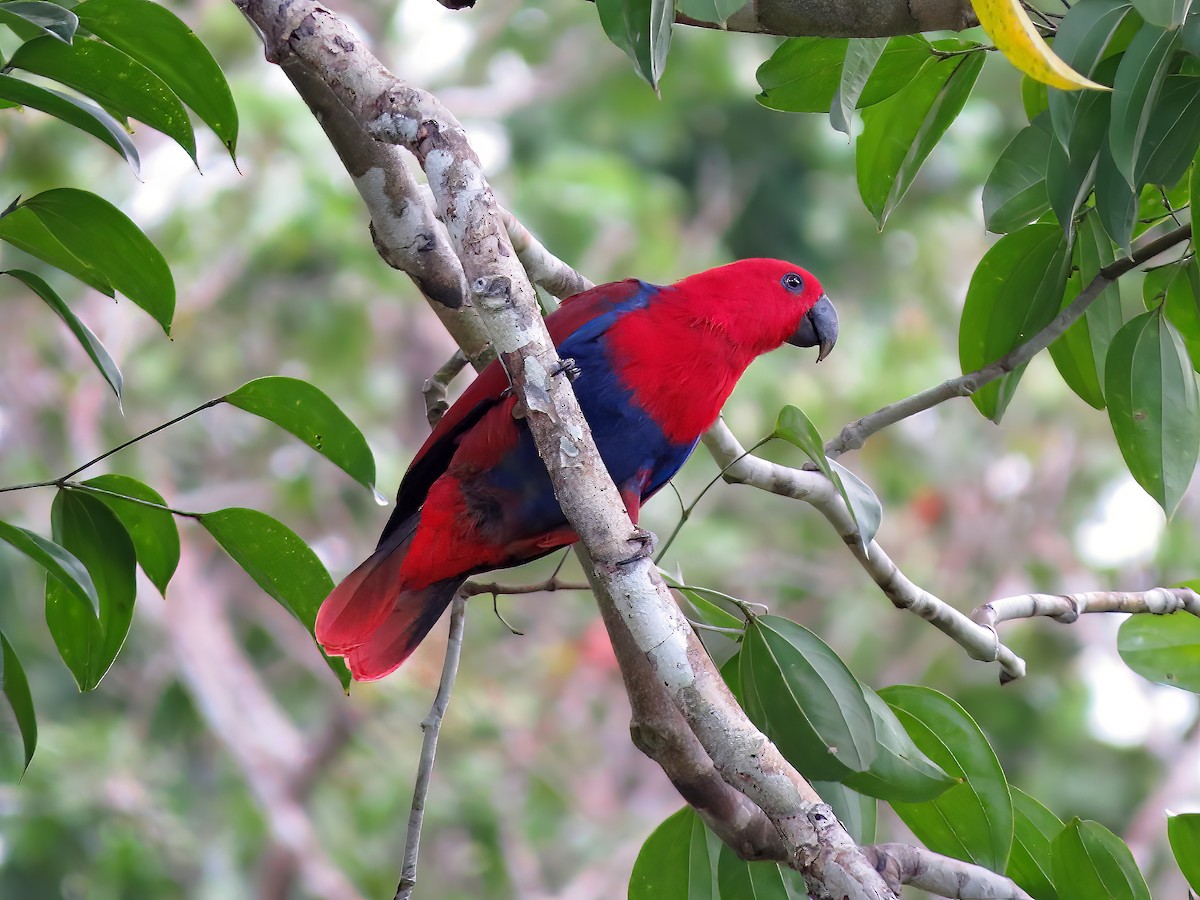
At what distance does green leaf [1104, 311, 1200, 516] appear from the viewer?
1.64 meters

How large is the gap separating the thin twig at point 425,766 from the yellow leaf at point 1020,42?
4.11ft

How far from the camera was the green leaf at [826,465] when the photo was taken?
58.8 inches

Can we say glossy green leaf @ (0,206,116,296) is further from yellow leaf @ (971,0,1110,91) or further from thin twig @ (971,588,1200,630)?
thin twig @ (971,588,1200,630)

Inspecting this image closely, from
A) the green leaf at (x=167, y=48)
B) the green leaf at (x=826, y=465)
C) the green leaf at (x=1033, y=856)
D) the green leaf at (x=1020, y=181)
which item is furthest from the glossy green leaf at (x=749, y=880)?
the green leaf at (x=167, y=48)

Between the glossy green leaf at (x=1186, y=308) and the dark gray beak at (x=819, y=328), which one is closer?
the glossy green leaf at (x=1186, y=308)

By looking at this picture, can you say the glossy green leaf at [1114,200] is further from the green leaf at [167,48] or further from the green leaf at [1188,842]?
the green leaf at [167,48]

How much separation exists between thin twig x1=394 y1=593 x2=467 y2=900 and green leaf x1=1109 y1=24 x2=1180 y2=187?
1230 millimetres

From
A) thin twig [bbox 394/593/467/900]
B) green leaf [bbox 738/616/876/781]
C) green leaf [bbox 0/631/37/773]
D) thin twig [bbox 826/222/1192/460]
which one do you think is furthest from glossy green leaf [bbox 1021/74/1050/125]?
green leaf [bbox 0/631/37/773]

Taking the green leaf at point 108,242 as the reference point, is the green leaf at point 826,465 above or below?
below

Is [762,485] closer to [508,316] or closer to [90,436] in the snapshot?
[508,316]

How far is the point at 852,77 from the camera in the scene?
4.84 ft

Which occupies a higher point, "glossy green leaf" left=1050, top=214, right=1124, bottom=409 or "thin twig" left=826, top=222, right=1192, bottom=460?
"glossy green leaf" left=1050, top=214, right=1124, bottom=409

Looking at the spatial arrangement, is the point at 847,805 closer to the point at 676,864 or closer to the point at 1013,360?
the point at 676,864

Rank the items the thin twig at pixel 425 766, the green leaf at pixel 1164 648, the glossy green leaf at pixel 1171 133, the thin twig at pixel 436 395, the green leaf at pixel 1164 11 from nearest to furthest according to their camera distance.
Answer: the green leaf at pixel 1164 11
the glossy green leaf at pixel 1171 133
the thin twig at pixel 425 766
the green leaf at pixel 1164 648
the thin twig at pixel 436 395
